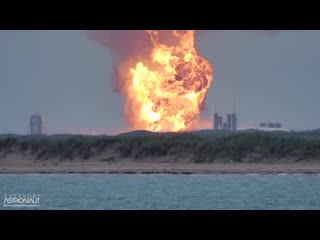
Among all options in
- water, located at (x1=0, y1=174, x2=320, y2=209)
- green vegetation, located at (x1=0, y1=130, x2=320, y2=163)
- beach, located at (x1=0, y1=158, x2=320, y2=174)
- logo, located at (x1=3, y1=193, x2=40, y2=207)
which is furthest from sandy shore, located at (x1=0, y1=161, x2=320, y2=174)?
logo, located at (x1=3, y1=193, x2=40, y2=207)

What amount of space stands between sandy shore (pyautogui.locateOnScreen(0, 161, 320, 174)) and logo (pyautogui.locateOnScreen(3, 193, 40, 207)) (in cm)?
1673

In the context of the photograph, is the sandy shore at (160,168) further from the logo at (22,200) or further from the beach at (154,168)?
the logo at (22,200)

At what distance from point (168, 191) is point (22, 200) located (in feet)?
27.2

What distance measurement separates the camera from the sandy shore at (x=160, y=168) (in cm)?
5569

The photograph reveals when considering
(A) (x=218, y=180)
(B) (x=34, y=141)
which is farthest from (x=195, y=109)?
(A) (x=218, y=180)

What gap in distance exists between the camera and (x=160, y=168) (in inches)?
2277

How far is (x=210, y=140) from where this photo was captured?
66625 millimetres

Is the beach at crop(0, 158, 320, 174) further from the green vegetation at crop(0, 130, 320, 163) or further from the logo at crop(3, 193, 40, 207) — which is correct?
the logo at crop(3, 193, 40, 207)

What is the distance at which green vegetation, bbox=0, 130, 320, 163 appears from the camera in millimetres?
61312

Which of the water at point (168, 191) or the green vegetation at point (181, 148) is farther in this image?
the green vegetation at point (181, 148)

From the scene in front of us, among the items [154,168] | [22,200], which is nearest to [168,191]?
[22,200]

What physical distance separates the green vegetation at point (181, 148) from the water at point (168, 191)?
27.4 feet

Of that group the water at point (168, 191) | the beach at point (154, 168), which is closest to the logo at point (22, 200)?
the water at point (168, 191)
